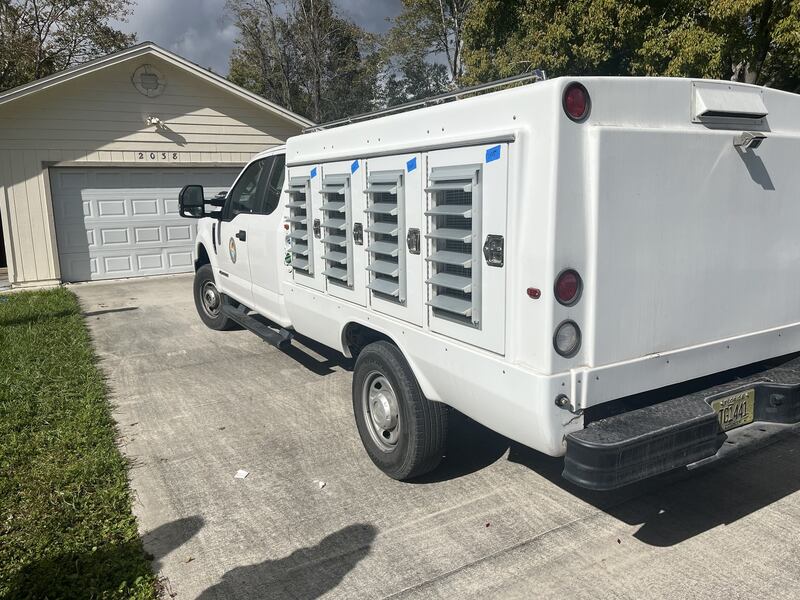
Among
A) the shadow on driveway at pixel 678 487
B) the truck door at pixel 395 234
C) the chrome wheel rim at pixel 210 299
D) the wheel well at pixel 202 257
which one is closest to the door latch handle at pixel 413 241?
the truck door at pixel 395 234

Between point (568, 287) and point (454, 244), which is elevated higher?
point (454, 244)

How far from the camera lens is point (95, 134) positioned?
12.5m

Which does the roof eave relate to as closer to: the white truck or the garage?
the garage

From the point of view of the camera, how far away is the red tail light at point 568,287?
2887mm

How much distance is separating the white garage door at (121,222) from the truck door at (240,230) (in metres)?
6.53

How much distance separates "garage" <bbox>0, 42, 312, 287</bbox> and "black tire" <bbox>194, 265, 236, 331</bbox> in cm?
537

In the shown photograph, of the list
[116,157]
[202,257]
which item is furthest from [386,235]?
[116,157]

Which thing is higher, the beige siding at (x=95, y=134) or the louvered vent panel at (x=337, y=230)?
the beige siding at (x=95, y=134)

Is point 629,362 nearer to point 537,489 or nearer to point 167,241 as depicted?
point 537,489

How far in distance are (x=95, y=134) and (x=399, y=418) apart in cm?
1102

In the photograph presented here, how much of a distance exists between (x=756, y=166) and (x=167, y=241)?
40.0 feet

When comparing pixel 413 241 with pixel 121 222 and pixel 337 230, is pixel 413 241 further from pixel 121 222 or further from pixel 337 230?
pixel 121 222

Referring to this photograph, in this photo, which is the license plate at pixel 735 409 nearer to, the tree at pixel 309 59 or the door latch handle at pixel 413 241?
the door latch handle at pixel 413 241

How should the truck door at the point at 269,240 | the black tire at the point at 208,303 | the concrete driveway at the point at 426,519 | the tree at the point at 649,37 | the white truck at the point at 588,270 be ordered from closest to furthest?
the white truck at the point at 588,270 → the concrete driveway at the point at 426,519 → the truck door at the point at 269,240 → the black tire at the point at 208,303 → the tree at the point at 649,37
